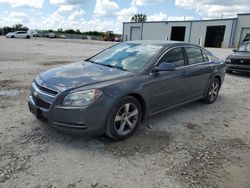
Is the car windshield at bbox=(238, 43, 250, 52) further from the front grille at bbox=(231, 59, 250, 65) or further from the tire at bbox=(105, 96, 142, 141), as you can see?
the tire at bbox=(105, 96, 142, 141)

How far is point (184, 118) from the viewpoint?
15.8ft

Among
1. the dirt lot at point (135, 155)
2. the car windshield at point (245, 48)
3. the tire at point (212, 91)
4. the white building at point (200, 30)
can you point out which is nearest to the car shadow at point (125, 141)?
the dirt lot at point (135, 155)

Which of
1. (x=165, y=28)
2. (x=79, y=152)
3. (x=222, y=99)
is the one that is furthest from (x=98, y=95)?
(x=165, y=28)

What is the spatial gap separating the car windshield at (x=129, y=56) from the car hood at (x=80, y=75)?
242 millimetres

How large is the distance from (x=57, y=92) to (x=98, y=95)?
0.58m

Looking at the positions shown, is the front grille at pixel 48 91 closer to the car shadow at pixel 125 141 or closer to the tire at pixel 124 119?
the car shadow at pixel 125 141

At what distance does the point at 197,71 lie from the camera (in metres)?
5.01

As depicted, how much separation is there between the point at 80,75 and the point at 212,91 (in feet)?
12.1

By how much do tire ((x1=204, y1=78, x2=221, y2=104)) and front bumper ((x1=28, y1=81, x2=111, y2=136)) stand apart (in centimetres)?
336

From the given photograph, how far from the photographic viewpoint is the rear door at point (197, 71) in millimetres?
4867

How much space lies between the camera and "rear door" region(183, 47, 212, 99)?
4.87 meters

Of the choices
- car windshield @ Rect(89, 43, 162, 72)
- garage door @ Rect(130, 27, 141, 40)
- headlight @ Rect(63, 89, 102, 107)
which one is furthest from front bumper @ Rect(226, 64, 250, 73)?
garage door @ Rect(130, 27, 141, 40)

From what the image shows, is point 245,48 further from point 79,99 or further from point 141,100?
point 79,99

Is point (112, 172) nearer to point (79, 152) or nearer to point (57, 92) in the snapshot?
point (79, 152)
